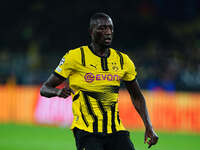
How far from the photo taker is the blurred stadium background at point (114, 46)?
18.5 meters

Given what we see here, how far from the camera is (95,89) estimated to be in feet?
21.6

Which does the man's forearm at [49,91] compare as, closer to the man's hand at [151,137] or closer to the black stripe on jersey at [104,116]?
the black stripe on jersey at [104,116]

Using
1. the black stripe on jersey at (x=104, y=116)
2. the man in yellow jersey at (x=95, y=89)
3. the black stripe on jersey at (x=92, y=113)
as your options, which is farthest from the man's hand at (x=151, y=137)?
the black stripe on jersey at (x=92, y=113)

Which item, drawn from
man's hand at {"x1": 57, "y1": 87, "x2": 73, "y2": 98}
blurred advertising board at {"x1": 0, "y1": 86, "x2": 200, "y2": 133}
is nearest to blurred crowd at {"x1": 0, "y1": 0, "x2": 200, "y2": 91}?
blurred advertising board at {"x1": 0, "y1": 86, "x2": 200, "y2": 133}

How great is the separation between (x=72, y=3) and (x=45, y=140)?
16.8 m

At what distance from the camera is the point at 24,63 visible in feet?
88.4

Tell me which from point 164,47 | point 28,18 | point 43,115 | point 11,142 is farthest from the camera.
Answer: point 28,18

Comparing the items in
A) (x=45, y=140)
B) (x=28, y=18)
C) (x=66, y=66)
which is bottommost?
(x=45, y=140)

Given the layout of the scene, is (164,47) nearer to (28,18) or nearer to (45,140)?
(28,18)

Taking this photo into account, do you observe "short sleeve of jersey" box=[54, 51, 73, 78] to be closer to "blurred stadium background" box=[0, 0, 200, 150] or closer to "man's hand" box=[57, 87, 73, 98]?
"man's hand" box=[57, 87, 73, 98]

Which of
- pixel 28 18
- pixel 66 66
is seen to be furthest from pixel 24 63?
pixel 66 66

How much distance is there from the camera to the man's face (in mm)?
6621

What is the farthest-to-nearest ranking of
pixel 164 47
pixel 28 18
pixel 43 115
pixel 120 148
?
1. pixel 28 18
2. pixel 164 47
3. pixel 43 115
4. pixel 120 148

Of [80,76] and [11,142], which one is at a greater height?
[80,76]
